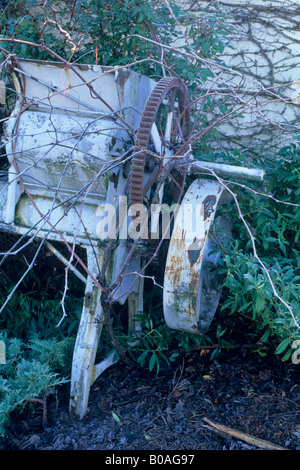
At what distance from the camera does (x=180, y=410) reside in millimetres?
2387

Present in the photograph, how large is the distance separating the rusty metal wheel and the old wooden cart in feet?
0.03

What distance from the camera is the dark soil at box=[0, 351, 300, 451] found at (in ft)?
7.16

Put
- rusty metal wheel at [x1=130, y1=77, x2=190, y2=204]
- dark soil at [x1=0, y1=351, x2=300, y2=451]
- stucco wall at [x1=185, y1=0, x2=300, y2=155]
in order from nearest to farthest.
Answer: rusty metal wheel at [x1=130, y1=77, x2=190, y2=204] → dark soil at [x1=0, y1=351, x2=300, y2=451] → stucco wall at [x1=185, y1=0, x2=300, y2=155]

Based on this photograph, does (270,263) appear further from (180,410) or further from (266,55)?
(266,55)

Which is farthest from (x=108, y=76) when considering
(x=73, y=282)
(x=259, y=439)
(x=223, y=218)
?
(x=259, y=439)

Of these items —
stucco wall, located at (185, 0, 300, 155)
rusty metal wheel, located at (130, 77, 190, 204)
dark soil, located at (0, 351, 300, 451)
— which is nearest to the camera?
rusty metal wheel, located at (130, 77, 190, 204)

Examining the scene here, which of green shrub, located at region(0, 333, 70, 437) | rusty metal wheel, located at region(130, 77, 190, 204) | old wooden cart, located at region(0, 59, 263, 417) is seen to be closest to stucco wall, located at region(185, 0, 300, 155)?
rusty metal wheel, located at region(130, 77, 190, 204)

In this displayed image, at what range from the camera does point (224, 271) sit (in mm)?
2355

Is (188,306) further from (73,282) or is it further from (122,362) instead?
(73,282)

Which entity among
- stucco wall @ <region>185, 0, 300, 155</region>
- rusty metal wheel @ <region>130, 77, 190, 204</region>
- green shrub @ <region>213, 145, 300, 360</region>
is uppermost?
stucco wall @ <region>185, 0, 300, 155</region>

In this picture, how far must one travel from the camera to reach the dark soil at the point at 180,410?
2.18 meters

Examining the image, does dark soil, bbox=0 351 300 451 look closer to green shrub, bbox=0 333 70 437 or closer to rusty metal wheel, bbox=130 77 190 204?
green shrub, bbox=0 333 70 437

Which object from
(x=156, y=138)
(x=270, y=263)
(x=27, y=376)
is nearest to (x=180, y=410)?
(x=27, y=376)
